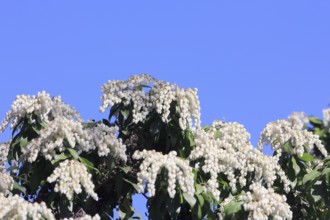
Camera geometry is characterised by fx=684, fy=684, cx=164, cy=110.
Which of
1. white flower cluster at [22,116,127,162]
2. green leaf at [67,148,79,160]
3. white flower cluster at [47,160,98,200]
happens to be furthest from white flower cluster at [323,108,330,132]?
white flower cluster at [22,116,127,162]

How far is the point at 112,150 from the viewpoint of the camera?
8.70m

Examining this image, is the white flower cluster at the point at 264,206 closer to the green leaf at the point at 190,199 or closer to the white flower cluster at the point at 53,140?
the green leaf at the point at 190,199

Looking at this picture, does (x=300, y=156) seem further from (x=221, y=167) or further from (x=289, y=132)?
(x=221, y=167)


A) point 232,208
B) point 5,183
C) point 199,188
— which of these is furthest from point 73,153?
point 232,208

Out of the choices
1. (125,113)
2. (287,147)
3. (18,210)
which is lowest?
(18,210)

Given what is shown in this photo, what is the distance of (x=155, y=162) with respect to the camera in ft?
26.0

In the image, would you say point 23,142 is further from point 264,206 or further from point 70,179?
point 264,206

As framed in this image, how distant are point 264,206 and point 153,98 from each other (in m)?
2.21

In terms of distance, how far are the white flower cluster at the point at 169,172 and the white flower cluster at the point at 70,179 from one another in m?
0.61

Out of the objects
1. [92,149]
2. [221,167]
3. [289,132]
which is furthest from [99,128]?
[289,132]

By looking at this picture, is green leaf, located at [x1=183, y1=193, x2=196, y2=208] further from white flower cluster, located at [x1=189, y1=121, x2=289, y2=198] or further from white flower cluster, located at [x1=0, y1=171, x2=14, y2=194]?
white flower cluster, located at [x1=0, y1=171, x2=14, y2=194]

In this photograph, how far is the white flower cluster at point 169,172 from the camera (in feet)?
25.6

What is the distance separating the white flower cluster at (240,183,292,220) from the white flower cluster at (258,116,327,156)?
5.01ft

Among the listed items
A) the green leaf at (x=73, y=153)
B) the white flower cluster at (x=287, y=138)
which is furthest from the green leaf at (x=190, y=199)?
the white flower cluster at (x=287, y=138)
